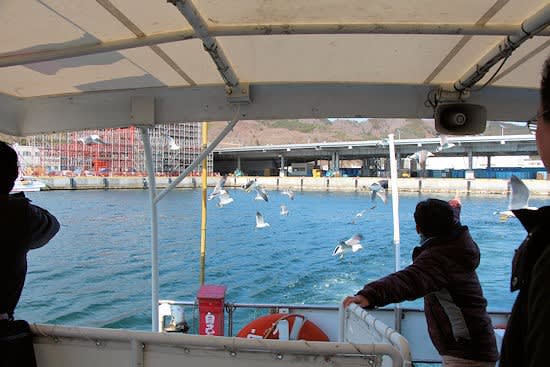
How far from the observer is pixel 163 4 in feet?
6.77

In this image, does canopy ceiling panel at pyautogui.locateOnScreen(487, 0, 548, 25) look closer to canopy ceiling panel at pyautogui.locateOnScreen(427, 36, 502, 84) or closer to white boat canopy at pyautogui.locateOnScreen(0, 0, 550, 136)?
white boat canopy at pyautogui.locateOnScreen(0, 0, 550, 136)

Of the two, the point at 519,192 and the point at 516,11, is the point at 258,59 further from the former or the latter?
the point at 519,192

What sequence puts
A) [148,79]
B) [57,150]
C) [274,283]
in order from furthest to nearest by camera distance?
[57,150] < [274,283] < [148,79]

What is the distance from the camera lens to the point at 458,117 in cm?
341

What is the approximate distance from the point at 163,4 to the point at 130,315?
406 inches

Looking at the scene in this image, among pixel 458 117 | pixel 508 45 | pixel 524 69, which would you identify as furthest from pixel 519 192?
pixel 508 45

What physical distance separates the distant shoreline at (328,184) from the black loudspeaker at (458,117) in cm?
5240

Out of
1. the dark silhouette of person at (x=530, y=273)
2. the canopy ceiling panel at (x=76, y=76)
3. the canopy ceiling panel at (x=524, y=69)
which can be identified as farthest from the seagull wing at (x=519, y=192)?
the dark silhouette of person at (x=530, y=273)

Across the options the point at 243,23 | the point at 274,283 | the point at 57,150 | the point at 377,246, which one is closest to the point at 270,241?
the point at 377,246

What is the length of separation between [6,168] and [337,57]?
2.03 metres

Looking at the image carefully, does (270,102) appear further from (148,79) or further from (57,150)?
(57,150)

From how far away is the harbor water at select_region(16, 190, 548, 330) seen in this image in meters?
12.0


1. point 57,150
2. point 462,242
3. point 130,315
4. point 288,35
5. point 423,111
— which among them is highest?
point 57,150

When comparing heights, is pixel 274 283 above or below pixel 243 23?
below
